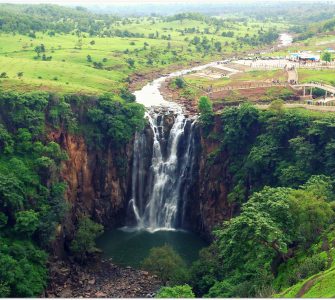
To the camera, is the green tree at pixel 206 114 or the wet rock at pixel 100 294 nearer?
the wet rock at pixel 100 294

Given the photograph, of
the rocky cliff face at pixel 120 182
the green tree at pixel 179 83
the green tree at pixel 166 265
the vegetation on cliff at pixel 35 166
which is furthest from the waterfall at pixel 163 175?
the green tree at pixel 179 83

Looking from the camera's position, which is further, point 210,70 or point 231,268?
point 210,70

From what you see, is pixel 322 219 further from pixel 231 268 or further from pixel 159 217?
pixel 159 217

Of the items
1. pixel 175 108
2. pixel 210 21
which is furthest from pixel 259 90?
pixel 210 21

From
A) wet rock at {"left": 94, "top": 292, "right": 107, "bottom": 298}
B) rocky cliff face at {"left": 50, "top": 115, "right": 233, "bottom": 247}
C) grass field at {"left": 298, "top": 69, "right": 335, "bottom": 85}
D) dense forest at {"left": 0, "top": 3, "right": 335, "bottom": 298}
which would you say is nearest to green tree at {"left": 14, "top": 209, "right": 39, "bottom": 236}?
dense forest at {"left": 0, "top": 3, "right": 335, "bottom": 298}

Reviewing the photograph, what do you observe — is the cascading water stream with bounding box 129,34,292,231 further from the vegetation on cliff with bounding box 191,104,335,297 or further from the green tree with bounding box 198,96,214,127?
the vegetation on cliff with bounding box 191,104,335,297

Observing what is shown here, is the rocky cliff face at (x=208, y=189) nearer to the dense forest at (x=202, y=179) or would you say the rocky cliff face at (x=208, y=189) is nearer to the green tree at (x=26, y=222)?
the dense forest at (x=202, y=179)
